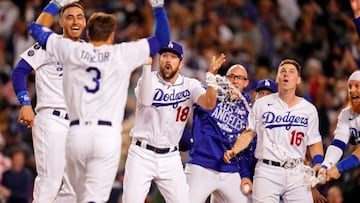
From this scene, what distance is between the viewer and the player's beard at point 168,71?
9736 millimetres

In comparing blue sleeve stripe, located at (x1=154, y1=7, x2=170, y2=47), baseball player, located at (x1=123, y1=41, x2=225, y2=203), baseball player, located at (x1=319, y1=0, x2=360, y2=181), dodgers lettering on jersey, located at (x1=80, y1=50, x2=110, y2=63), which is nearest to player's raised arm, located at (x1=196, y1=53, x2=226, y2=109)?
baseball player, located at (x1=123, y1=41, x2=225, y2=203)

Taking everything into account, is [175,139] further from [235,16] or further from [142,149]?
[235,16]

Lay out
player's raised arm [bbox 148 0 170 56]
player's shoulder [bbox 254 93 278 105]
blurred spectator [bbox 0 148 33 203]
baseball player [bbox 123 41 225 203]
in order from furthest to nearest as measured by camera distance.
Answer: blurred spectator [bbox 0 148 33 203] < player's shoulder [bbox 254 93 278 105] < baseball player [bbox 123 41 225 203] < player's raised arm [bbox 148 0 170 56]

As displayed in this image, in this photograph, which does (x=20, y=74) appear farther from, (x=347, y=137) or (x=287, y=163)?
(x=347, y=137)

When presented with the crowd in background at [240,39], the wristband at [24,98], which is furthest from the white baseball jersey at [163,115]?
the crowd in background at [240,39]

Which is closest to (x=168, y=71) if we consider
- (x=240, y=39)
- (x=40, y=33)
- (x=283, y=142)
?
(x=283, y=142)

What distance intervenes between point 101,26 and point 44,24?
73 centimetres

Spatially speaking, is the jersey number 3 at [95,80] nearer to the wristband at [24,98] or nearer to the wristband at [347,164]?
the wristband at [24,98]

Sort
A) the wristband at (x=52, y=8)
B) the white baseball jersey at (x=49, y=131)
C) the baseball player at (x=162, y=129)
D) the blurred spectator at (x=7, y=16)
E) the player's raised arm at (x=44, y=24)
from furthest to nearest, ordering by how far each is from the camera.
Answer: the blurred spectator at (x=7, y=16), the baseball player at (x=162, y=129), the white baseball jersey at (x=49, y=131), the wristband at (x=52, y=8), the player's raised arm at (x=44, y=24)

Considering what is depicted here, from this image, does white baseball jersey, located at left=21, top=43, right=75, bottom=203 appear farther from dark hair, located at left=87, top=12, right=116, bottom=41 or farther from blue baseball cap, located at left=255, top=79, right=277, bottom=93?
blue baseball cap, located at left=255, top=79, right=277, bottom=93

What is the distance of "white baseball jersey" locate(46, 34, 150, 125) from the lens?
335 inches

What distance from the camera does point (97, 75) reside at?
27.9 feet

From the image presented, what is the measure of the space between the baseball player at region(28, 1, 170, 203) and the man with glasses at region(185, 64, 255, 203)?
182 centimetres

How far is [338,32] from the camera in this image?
1633 cm
